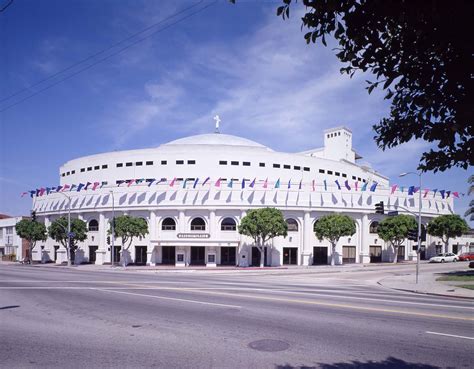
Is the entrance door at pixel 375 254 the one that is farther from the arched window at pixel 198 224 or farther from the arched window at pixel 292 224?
the arched window at pixel 198 224

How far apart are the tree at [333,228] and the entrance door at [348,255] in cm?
502

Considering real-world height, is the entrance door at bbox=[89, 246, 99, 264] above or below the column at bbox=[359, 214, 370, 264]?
below

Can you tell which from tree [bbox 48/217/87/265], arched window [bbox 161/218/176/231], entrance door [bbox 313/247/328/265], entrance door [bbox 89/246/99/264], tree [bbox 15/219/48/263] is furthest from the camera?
tree [bbox 15/219/48/263]

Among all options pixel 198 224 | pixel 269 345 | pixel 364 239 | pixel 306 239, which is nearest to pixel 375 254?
pixel 364 239

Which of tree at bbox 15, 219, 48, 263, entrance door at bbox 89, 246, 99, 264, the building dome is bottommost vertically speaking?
entrance door at bbox 89, 246, 99, 264

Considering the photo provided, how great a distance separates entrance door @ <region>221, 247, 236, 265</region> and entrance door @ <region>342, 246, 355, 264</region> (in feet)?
52.8

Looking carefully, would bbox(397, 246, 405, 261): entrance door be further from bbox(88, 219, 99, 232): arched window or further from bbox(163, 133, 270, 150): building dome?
bbox(88, 219, 99, 232): arched window

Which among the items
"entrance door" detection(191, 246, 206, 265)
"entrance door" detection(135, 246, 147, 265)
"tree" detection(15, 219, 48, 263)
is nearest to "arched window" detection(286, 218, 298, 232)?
"entrance door" detection(191, 246, 206, 265)

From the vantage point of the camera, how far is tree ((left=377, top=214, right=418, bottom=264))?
51188mm

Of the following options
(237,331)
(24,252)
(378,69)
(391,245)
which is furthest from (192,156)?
(378,69)

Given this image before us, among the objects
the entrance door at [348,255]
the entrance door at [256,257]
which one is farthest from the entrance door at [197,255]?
the entrance door at [348,255]

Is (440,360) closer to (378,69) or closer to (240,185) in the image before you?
→ (378,69)

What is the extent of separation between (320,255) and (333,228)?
7332mm

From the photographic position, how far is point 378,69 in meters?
5.09
